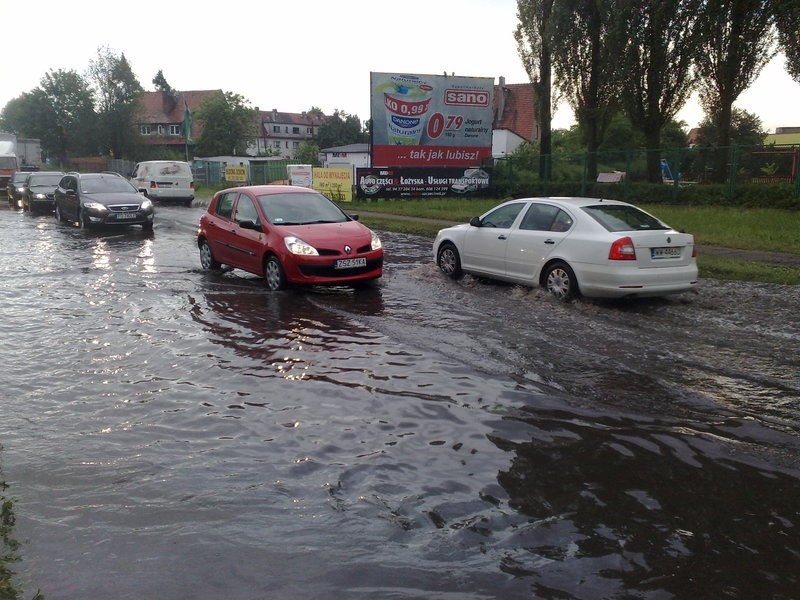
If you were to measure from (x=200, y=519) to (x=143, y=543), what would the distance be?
13.8 inches

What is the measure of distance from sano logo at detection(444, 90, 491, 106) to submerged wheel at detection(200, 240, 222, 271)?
21.2m

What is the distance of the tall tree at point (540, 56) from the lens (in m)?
32.1

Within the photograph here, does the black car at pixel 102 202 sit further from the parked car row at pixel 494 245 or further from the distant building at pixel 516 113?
the distant building at pixel 516 113

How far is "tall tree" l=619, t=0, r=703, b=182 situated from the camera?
28.6 meters

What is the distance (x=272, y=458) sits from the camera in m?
5.01

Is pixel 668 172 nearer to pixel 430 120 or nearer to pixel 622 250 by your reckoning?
pixel 430 120

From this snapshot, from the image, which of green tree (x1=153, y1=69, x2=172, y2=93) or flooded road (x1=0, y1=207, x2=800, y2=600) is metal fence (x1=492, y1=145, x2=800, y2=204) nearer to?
flooded road (x1=0, y1=207, x2=800, y2=600)

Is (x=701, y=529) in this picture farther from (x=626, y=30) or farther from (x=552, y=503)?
(x=626, y=30)

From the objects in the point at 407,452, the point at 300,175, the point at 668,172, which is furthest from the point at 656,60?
the point at 407,452

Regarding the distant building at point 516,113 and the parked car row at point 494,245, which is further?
the distant building at point 516,113

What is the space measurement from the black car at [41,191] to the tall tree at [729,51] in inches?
948

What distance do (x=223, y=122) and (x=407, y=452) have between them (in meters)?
76.1

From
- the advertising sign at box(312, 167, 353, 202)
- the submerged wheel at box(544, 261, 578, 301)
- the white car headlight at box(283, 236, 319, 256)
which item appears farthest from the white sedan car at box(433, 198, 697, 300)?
the advertising sign at box(312, 167, 353, 202)

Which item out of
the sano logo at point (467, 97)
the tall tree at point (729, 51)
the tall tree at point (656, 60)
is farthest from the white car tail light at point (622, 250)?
the sano logo at point (467, 97)
